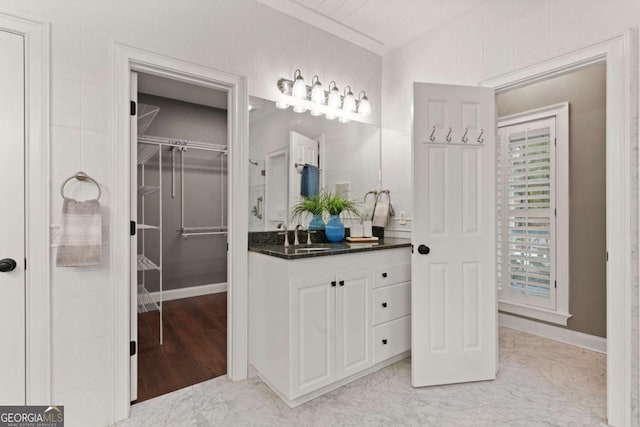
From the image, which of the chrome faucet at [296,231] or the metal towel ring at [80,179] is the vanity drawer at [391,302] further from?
the metal towel ring at [80,179]

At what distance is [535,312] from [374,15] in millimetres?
3025

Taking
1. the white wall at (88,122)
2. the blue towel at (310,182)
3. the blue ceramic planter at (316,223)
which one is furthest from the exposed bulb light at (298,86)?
the blue ceramic planter at (316,223)

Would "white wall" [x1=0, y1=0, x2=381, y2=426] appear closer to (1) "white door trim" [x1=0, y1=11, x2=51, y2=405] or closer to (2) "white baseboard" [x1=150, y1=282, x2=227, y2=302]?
(1) "white door trim" [x1=0, y1=11, x2=51, y2=405]

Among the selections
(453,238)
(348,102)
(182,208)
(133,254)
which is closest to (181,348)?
(133,254)

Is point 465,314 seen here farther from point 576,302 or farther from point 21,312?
point 21,312

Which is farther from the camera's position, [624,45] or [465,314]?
[465,314]

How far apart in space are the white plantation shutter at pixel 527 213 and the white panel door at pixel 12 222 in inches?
146

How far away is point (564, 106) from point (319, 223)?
2428mm

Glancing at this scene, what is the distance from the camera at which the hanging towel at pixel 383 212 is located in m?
3.10

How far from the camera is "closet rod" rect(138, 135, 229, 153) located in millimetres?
3766

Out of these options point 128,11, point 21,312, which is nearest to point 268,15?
point 128,11

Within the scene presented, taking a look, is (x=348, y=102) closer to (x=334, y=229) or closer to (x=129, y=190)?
(x=334, y=229)

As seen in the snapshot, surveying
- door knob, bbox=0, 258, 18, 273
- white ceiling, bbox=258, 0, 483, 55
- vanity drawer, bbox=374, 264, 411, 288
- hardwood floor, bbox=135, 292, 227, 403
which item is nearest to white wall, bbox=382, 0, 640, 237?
white ceiling, bbox=258, 0, 483, 55

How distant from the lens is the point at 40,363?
5.38ft
